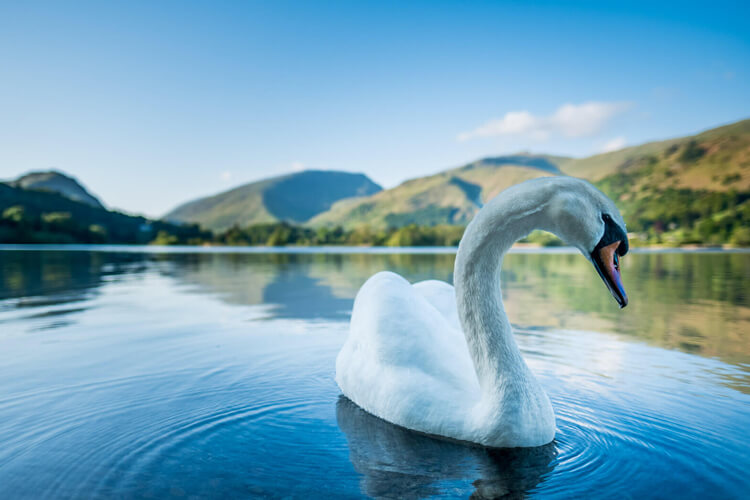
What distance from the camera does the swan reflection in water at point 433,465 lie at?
9.49 feet

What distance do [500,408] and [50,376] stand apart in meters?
4.97

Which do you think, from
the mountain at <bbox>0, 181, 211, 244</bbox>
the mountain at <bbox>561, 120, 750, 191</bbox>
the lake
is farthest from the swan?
the mountain at <bbox>561, 120, 750, 191</bbox>

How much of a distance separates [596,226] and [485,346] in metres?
1.14

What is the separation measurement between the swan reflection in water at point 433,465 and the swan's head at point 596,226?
1.28m

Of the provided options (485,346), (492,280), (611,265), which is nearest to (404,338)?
(485,346)

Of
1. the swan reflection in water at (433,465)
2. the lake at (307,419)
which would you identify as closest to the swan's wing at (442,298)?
the lake at (307,419)

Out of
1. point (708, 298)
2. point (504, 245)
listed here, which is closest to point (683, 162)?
point (708, 298)

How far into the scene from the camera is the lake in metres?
2.97

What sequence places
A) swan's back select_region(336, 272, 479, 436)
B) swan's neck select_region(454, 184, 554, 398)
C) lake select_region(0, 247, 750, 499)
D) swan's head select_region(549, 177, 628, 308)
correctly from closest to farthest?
1. swan's head select_region(549, 177, 628, 308)
2. lake select_region(0, 247, 750, 499)
3. swan's neck select_region(454, 184, 554, 398)
4. swan's back select_region(336, 272, 479, 436)

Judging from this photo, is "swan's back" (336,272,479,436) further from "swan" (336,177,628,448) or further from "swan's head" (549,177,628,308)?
"swan's head" (549,177,628,308)

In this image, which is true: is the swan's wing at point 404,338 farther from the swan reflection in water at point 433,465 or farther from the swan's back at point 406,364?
the swan reflection in water at point 433,465

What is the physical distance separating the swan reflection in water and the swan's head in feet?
4.19

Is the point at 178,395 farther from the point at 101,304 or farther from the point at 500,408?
the point at 101,304

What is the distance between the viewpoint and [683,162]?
18000 cm
